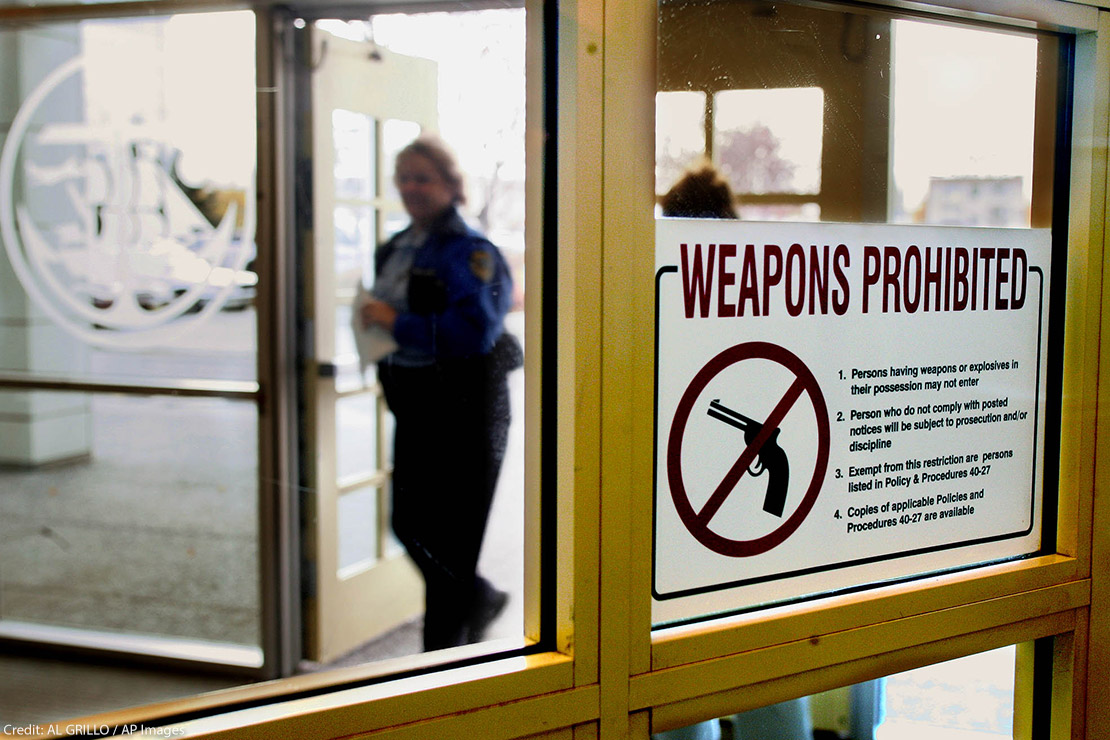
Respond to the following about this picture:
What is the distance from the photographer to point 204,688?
2906mm

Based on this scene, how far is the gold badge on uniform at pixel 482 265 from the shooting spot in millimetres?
2622

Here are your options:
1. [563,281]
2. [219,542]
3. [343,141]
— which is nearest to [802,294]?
[563,281]

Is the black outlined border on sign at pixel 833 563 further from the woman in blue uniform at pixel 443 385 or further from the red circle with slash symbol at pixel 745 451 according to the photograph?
the woman in blue uniform at pixel 443 385

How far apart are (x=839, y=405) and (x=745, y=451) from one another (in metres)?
0.14

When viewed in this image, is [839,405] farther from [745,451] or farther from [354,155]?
[354,155]

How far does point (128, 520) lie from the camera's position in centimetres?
509

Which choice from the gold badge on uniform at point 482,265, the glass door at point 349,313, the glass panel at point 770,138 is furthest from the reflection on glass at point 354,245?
the glass panel at point 770,138

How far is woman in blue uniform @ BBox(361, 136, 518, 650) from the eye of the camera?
99.9 inches

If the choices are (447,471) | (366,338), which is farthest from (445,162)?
(447,471)

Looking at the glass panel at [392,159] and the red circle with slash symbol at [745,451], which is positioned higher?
the glass panel at [392,159]

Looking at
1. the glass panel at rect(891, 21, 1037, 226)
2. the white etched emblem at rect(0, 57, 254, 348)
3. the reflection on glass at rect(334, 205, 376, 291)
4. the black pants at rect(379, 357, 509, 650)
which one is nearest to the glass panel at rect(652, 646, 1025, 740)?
the glass panel at rect(891, 21, 1037, 226)

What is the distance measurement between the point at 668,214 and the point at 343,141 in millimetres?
2151

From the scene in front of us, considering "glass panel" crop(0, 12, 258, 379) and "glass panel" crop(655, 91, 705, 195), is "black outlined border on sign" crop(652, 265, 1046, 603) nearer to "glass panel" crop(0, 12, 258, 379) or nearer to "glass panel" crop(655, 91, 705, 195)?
"glass panel" crop(655, 91, 705, 195)

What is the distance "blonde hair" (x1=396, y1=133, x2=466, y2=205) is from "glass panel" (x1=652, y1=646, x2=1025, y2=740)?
6.23ft
